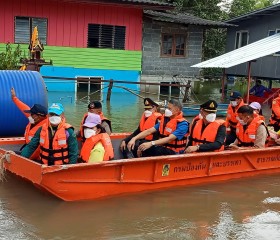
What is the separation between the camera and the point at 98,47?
2150 centimetres

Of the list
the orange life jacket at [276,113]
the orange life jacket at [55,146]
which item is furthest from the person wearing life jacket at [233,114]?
the orange life jacket at [55,146]

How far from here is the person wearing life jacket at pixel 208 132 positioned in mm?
7824

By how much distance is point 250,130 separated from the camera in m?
8.71

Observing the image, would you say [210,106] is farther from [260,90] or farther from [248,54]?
[260,90]

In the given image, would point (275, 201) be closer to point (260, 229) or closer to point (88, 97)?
point (260, 229)

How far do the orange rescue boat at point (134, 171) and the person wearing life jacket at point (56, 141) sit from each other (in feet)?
1.13

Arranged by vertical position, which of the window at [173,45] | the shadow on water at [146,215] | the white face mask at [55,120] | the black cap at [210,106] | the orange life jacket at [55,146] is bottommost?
the shadow on water at [146,215]

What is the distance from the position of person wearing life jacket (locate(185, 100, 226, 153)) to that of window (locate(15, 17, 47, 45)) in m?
13.6

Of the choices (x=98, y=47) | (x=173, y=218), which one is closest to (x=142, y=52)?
(x=98, y=47)

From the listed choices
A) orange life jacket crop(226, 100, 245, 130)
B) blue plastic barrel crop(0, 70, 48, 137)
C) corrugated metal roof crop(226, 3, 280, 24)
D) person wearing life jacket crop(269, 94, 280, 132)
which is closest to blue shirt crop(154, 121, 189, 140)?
orange life jacket crop(226, 100, 245, 130)

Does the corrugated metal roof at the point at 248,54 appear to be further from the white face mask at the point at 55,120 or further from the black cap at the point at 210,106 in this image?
the white face mask at the point at 55,120

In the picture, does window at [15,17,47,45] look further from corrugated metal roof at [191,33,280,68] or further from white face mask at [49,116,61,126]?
white face mask at [49,116,61,126]

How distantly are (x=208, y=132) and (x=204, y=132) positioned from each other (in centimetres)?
7

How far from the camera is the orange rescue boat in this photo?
651 centimetres
